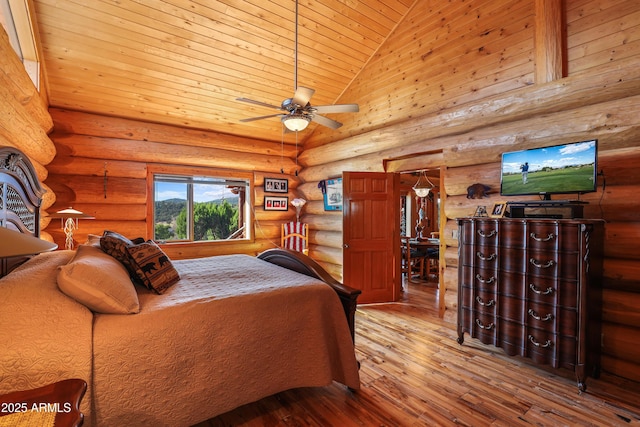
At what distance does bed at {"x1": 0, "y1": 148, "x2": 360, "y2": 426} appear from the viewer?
54.7 inches

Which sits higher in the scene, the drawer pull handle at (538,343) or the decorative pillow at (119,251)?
the decorative pillow at (119,251)

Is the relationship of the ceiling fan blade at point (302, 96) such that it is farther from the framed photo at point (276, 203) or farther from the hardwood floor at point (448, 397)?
the framed photo at point (276, 203)

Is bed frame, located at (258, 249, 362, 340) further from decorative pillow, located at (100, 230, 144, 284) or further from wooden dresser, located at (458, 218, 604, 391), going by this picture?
wooden dresser, located at (458, 218, 604, 391)

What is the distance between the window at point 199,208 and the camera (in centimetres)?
604

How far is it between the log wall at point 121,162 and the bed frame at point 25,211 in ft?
5.52

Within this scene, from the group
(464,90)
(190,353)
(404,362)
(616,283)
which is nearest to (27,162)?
(190,353)

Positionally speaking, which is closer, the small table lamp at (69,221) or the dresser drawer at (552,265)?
the dresser drawer at (552,265)

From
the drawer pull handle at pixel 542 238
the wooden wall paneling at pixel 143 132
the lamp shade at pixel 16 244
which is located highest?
the wooden wall paneling at pixel 143 132

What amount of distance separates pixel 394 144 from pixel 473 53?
4.79ft

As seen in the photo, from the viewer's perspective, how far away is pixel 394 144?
4531mm

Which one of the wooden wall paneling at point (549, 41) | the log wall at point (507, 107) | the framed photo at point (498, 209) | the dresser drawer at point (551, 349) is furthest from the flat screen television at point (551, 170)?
the dresser drawer at point (551, 349)

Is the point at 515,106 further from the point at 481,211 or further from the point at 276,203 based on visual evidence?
Answer: the point at 276,203

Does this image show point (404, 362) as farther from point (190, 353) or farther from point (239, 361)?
point (190, 353)

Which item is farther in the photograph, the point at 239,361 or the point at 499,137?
the point at 499,137
